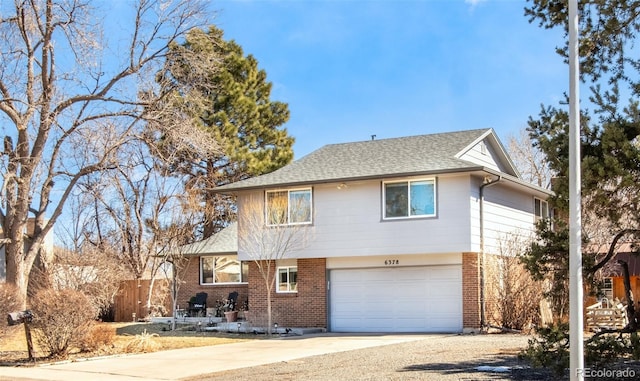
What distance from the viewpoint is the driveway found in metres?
12.9

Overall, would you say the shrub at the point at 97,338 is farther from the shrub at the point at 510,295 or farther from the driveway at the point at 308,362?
the shrub at the point at 510,295

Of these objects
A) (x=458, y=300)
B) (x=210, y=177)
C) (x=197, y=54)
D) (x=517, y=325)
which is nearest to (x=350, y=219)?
(x=458, y=300)

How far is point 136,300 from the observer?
32.6 m

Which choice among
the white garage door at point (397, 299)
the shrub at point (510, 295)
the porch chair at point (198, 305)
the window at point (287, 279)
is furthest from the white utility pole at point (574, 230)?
the porch chair at point (198, 305)

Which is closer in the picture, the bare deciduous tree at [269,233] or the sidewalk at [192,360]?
the sidewalk at [192,360]

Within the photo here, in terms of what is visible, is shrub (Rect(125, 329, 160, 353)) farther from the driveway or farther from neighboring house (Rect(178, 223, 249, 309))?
neighboring house (Rect(178, 223, 249, 309))

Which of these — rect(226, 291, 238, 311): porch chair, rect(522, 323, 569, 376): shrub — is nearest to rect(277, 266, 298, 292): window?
rect(226, 291, 238, 311): porch chair

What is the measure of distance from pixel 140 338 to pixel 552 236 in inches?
468

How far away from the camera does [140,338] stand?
18828 millimetres

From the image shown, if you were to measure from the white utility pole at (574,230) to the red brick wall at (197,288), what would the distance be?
71.6 ft

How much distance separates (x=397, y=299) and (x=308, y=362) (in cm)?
923

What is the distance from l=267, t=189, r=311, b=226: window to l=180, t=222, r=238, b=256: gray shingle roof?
4.67 metres

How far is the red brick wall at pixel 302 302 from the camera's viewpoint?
977 inches

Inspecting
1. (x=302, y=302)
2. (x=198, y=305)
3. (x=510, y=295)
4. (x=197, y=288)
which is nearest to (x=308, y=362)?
(x=510, y=295)
